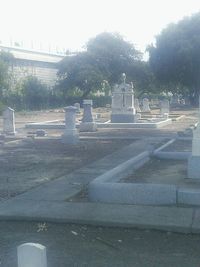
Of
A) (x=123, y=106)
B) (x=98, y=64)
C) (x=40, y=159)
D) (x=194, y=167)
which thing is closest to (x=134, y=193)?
(x=194, y=167)

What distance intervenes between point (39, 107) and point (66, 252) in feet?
163

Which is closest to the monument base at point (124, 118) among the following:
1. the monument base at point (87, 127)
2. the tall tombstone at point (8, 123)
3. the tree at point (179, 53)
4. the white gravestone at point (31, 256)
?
the monument base at point (87, 127)

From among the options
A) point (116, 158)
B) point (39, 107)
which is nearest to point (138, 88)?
point (39, 107)

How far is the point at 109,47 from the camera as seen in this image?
59.9 m

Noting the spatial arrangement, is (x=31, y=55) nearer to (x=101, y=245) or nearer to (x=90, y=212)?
(x=90, y=212)

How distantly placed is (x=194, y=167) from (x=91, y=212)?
105 inches

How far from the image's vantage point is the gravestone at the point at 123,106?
2782 centimetres

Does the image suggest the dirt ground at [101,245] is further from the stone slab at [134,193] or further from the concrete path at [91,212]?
the stone slab at [134,193]

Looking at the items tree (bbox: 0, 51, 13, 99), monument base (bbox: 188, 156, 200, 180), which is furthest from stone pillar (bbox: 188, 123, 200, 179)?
tree (bbox: 0, 51, 13, 99)

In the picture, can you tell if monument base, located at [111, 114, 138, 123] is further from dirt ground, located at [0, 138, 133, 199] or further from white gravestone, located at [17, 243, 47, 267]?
white gravestone, located at [17, 243, 47, 267]

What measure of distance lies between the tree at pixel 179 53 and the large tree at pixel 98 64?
9934 millimetres

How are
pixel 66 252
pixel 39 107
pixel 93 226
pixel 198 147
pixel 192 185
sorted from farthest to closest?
pixel 39 107, pixel 198 147, pixel 192 185, pixel 93 226, pixel 66 252

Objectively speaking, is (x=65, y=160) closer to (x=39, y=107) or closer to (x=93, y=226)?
(x=93, y=226)

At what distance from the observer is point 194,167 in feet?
28.5
